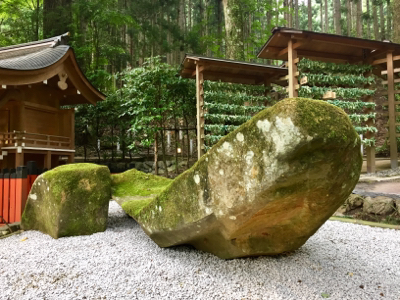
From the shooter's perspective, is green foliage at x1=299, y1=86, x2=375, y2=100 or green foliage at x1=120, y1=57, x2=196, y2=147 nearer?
green foliage at x1=299, y1=86, x2=375, y2=100

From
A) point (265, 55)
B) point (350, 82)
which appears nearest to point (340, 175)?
point (265, 55)

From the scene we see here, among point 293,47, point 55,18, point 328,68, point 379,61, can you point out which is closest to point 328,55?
point 328,68

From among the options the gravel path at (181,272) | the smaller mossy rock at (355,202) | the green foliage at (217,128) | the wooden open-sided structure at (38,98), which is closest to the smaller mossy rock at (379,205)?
the smaller mossy rock at (355,202)

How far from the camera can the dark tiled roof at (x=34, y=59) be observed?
19.2 ft

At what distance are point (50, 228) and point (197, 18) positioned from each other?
68.9 ft

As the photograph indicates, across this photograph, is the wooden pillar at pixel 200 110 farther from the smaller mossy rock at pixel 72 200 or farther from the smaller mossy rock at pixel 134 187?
the smaller mossy rock at pixel 72 200

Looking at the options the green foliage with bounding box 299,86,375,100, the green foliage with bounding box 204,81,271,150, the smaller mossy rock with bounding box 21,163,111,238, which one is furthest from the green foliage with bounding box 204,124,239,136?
the smaller mossy rock with bounding box 21,163,111,238

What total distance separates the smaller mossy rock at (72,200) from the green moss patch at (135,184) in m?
0.49

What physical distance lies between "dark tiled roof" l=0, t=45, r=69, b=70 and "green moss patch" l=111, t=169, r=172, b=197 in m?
3.48

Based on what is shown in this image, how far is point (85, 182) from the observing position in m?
3.39

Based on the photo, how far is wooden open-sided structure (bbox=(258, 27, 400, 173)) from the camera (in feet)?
22.0

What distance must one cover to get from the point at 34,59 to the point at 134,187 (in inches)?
181

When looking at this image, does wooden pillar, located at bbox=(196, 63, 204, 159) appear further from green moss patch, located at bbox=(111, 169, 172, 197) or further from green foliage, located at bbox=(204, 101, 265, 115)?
green moss patch, located at bbox=(111, 169, 172, 197)

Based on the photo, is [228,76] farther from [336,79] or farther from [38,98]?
[38,98]
